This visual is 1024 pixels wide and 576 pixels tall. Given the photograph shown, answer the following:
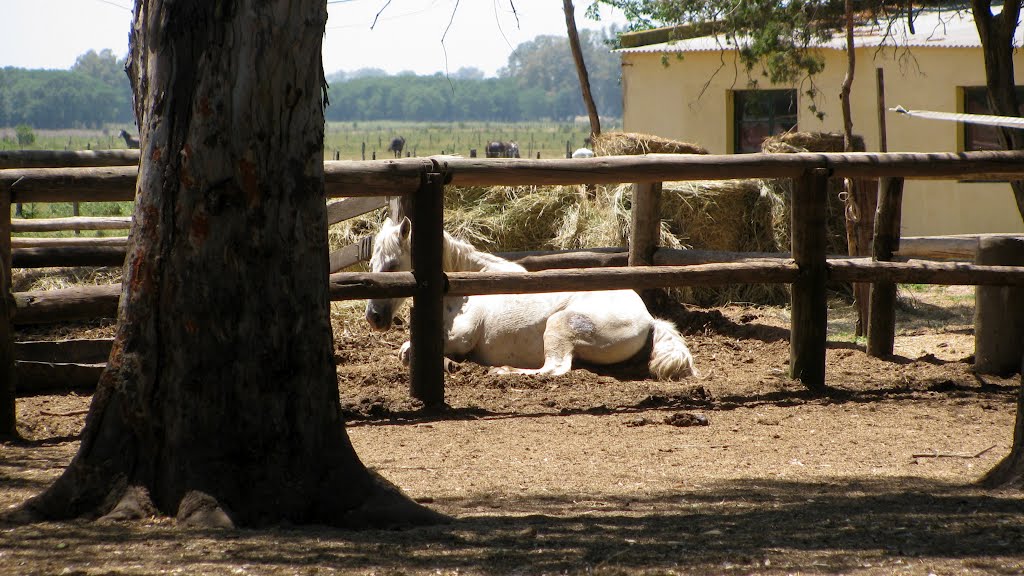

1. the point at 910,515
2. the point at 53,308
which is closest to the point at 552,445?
the point at 910,515

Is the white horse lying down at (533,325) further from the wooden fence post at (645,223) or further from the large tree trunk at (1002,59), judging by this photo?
the large tree trunk at (1002,59)

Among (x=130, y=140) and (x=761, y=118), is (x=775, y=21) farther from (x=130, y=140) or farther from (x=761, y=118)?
(x=130, y=140)

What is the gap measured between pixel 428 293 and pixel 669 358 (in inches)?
82.1

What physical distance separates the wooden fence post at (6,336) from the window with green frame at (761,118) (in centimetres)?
1444

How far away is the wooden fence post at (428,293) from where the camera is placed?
18.7 feet

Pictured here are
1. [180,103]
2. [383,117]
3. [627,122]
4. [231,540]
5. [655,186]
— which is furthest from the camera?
[383,117]

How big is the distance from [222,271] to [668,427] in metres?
3.10

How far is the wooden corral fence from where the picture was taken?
17.0 feet

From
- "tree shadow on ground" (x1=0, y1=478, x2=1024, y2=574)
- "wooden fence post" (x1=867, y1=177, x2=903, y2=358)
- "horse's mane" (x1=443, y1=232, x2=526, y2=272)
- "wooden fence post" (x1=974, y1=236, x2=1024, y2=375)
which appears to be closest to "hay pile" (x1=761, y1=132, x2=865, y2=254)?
"wooden fence post" (x1=867, y1=177, x2=903, y2=358)

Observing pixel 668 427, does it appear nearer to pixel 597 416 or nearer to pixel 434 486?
pixel 597 416

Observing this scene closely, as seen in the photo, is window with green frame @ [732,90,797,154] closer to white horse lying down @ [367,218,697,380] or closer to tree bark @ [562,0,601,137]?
tree bark @ [562,0,601,137]

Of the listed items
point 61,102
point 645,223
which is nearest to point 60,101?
point 61,102

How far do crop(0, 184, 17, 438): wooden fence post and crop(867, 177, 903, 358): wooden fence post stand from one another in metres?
5.57

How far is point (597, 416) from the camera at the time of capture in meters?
5.77
